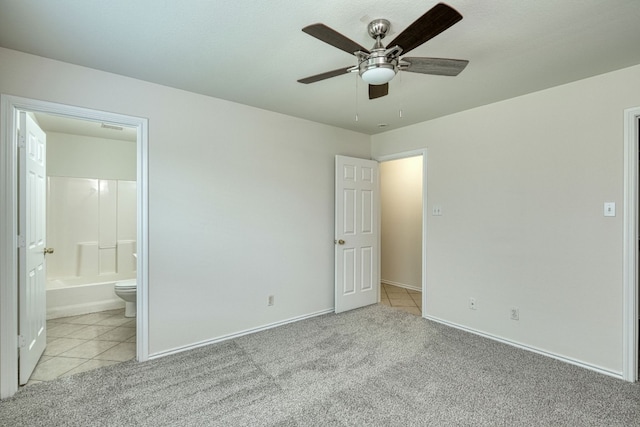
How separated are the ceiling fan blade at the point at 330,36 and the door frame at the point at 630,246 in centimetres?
230

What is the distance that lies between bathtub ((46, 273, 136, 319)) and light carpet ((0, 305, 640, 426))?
6.37 feet

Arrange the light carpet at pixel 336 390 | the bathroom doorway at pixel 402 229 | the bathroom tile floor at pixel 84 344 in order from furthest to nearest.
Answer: the bathroom doorway at pixel 402 229, the bathroom tile floor at pixel 84 344, the light carpet at pixel 336 390

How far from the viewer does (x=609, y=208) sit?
238 centimetres

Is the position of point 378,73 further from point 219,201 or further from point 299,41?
point 219,201

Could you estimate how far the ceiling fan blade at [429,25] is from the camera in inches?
47.6

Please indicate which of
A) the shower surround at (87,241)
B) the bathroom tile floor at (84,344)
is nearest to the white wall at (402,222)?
the bathroom tile floor at (84,344)

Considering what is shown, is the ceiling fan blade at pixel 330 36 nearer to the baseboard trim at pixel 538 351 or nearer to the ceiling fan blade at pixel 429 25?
the ceiling fan blade at pixel 429 25

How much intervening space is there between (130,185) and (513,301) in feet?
17.4

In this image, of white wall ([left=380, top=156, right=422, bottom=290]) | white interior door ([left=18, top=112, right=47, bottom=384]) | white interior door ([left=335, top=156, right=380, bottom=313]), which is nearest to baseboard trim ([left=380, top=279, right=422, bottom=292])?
white wall ([left=380, top=156, right=422, bottom=290])

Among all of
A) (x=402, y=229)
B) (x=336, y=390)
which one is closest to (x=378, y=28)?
(x=336, y=390)

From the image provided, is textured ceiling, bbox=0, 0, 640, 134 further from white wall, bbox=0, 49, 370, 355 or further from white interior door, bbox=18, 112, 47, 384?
white interior door, bbox=18, 112, 47, 384

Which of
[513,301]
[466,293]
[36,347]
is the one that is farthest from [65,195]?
[513,301]

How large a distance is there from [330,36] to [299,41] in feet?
2.02

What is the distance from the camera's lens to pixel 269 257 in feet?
11.0
